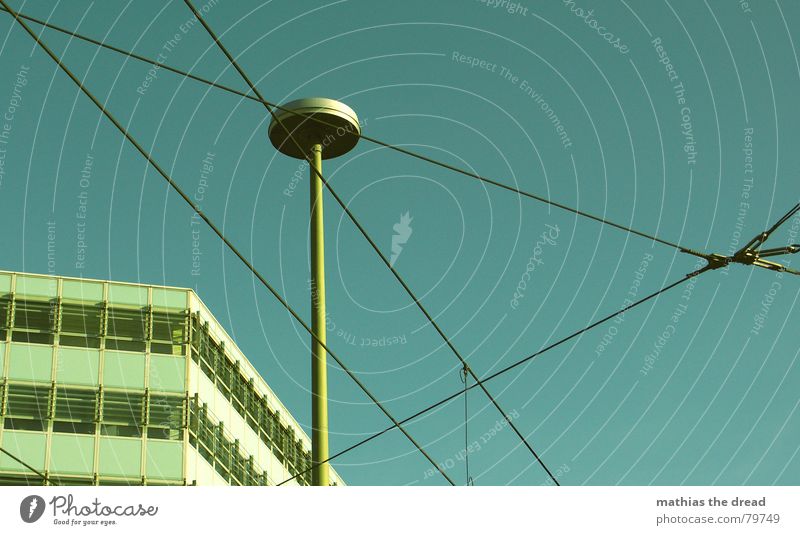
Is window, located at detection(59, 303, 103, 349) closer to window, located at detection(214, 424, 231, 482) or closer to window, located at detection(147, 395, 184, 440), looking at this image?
window, located at detection(147, 395, 184, 440)

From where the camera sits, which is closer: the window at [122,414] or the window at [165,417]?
the window at [122,414]

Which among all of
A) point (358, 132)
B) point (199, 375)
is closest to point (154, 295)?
point (199, 375)

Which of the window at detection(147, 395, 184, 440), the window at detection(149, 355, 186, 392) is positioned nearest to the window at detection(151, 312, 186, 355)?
the window at detection(149, 355, 186, 392)

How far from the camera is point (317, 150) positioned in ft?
57.0

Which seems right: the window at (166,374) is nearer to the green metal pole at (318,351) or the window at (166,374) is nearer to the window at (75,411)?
the window at (75,411)

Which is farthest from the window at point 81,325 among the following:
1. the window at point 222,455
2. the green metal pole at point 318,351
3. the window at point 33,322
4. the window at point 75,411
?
the green metal pole at point 318,351

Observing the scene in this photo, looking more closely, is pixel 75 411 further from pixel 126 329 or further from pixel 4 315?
pixel 4 315

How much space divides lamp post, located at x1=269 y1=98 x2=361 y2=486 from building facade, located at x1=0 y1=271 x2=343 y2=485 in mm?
27721

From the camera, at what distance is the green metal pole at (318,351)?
1444 cm

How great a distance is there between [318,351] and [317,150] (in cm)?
353
